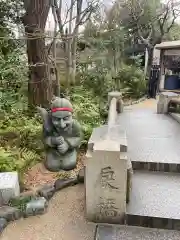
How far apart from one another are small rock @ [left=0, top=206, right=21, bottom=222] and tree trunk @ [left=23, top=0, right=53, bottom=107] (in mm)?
5061

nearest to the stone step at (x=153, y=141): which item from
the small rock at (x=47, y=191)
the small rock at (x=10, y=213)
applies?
the small rock at (x=47, y=191)

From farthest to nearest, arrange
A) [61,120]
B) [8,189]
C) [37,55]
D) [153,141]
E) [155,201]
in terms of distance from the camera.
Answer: [37,55], [153,141], [61,120], [8,189], [155,201]

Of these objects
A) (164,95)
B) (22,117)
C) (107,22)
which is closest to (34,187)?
(22,117)

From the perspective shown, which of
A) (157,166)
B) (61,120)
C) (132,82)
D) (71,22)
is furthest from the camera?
(132,82)

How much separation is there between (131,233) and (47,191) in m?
1.81

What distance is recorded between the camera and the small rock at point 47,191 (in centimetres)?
434

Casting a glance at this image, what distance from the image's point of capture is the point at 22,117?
302 inches

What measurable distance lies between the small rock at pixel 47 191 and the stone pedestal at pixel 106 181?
3.31 ft

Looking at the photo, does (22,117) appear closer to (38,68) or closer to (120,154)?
(38,68)

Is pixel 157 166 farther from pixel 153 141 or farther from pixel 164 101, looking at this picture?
pixel 164 101

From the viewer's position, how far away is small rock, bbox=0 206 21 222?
3779 mm

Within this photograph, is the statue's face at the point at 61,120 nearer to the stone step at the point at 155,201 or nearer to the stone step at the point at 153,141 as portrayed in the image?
the stone step at the point at 153,141

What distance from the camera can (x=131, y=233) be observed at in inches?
138

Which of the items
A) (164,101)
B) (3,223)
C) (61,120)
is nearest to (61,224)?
(3,223)
